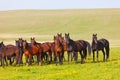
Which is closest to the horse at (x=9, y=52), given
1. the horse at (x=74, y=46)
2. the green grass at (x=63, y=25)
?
the horse at (x=74, y=46)

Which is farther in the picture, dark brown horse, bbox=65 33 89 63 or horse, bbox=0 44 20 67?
dark brown horse, bbox=65 33 89 63

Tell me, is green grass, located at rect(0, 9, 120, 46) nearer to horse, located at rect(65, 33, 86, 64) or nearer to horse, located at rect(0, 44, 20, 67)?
horse, located at rect(65, 33, 86, 64)

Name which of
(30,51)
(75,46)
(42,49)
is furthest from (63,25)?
(30,51)

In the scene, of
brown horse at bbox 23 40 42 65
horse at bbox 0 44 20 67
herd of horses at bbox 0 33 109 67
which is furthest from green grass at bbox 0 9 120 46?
horse at bbox 0 44 20 67

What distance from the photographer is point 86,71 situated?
21.4 meters

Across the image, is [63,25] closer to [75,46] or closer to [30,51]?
[75,46]

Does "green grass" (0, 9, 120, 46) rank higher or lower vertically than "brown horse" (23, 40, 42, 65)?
lower

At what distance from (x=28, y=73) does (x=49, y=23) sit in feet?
217

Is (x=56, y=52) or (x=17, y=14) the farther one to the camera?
(x=17, y=14)

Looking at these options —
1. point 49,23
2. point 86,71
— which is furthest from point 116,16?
point 86,71

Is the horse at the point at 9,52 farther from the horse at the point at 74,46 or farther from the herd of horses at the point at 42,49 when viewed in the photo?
the horse at the point at 74,46

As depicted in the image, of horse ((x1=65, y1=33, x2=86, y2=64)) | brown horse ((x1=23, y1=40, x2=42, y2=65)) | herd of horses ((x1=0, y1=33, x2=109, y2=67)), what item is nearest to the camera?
herd of horses ((x1=0, y1=33, x2=109, y2=67))

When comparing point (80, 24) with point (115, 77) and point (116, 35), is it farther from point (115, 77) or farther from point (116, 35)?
point (115, 77)

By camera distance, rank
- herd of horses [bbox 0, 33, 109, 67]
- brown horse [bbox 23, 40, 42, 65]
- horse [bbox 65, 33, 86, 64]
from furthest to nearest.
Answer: horse [bbox 65, 33, 86, 64], brown horse [bbox 23, 40, 42, 65], herd of horses [bbox 0, 33, 109, 67]
